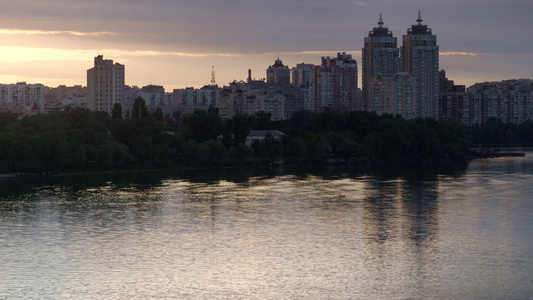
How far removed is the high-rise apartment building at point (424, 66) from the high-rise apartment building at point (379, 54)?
5073 millimetres

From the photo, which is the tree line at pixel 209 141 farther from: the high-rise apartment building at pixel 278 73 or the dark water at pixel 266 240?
the high-rise apartment building at pixel 278 73

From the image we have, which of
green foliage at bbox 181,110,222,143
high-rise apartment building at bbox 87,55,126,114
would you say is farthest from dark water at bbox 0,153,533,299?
high-rise apartment building at bbox 87,55,126,114

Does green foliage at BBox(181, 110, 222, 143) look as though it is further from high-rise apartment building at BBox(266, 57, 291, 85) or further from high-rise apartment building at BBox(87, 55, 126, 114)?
high-rise apartment building at BBox(266, 57, 291, 85)

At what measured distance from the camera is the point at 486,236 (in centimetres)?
2948

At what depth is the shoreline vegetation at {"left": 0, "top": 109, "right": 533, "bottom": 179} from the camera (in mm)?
55844

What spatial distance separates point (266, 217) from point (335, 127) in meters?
48.3

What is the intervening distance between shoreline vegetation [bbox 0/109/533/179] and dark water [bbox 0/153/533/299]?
691 centimetres

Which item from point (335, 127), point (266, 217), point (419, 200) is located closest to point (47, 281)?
point (266, 217)

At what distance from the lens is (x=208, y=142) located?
213 ft

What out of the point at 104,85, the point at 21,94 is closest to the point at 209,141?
the point at 104,85

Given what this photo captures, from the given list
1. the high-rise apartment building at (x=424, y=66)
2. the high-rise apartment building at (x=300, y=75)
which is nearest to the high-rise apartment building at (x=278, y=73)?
the high-rise apartment building at (x=300, y=75)

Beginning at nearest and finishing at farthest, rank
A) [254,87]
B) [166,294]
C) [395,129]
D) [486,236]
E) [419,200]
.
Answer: [166,294], [486,236], [419,200], [395,129], [254,87]

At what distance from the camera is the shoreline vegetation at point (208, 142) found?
5584 centimetres

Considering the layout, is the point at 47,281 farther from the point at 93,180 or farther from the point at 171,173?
the point at 171,173
